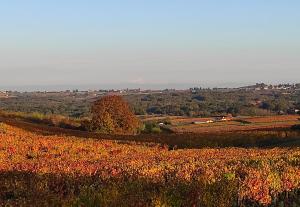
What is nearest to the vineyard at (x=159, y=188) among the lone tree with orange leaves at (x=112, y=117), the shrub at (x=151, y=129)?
the lone tree with orange leaves at (x=112, y=117)

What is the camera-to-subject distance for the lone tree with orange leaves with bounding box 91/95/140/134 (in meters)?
83.4

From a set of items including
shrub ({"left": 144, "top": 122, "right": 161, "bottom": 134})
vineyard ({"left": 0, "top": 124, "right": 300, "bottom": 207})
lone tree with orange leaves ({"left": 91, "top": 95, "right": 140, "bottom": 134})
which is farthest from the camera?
shrub ({"left": 144, "top": 122, "right": 161, "bottom": 134})

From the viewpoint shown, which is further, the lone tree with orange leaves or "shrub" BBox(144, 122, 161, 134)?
"shrub" BBox(144, 122, 161, 134)

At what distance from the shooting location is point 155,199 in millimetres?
7652

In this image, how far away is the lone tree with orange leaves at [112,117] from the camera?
8344 centimetres

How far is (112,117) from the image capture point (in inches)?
3396

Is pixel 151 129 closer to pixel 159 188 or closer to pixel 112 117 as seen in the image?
pixel 112 117

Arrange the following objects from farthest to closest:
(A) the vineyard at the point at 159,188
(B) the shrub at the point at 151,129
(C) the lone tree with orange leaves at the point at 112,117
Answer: (B) the shrub at the point at 151,129
(C) the lone tree with orange leaves at the point at 112,117
(A) the vineyard at the point at 159,188

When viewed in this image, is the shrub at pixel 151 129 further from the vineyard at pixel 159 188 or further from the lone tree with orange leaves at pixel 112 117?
the vineyard at pixel 159 188

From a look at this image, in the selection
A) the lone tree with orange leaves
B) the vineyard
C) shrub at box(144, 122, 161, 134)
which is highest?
the vineyard

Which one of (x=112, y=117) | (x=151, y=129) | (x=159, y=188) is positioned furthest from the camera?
(x=151, y=129)

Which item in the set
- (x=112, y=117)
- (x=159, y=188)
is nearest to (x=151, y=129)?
(x=112, y=117)

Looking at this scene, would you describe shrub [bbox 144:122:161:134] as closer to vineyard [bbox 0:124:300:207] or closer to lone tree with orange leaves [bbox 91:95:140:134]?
lone tree with orange leaves [bbox 91:95:140:134]

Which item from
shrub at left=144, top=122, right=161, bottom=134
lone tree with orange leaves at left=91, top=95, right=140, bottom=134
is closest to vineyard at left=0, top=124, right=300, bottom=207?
lone tree with orange leaves at left=91, top=95, right=140, bottom=134
